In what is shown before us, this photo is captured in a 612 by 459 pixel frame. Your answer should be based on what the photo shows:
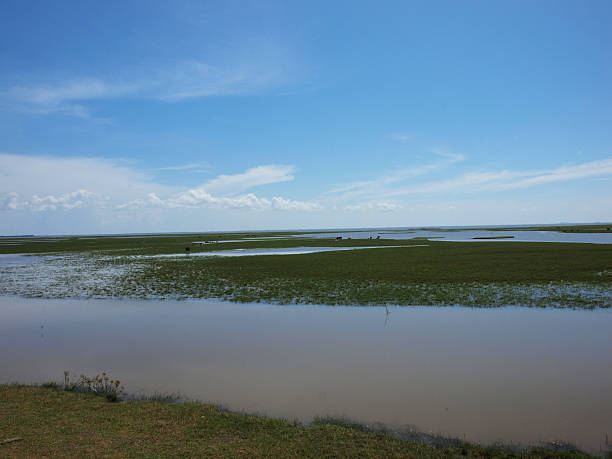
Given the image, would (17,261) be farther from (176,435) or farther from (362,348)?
(176,435)

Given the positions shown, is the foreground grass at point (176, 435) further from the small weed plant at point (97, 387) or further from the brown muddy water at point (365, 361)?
the brown muddy water at point (365, 361)

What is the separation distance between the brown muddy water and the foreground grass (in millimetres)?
854

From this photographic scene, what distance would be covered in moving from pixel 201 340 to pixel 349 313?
7.62 meters

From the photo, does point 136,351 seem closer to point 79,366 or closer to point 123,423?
point 79,366

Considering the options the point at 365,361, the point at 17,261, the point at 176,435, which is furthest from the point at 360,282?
the point at 17,261

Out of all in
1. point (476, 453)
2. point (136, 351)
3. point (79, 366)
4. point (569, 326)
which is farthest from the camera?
point (569, 326)

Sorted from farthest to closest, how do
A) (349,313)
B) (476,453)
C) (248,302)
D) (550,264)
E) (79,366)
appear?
1. (550,264)
2. (248,302)
3. (349,313)
4. (79,366)
5. (476,453)

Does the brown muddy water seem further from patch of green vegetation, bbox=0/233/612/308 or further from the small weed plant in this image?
patch of green vegetation, bbox=0/233/612/308

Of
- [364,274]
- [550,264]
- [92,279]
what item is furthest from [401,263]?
[92,279]

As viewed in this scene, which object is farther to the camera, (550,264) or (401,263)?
(401,263)

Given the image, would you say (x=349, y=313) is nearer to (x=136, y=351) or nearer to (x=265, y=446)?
(x=136, y=351)

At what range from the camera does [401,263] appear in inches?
1555

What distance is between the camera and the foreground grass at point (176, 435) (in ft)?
23.0

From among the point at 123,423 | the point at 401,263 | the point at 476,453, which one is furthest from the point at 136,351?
the point at 401,263
